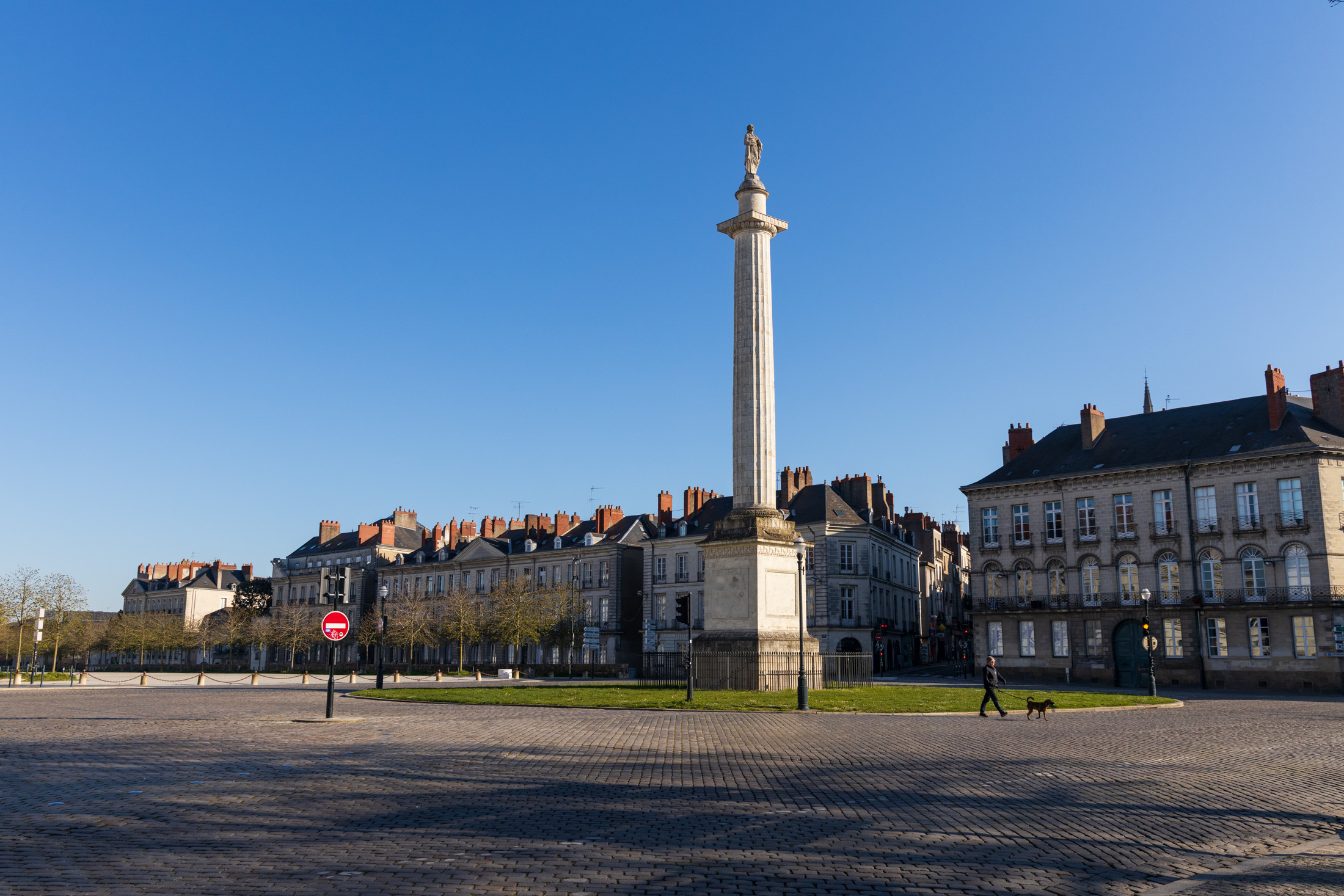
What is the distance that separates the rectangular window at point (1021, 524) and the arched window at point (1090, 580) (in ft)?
11.2

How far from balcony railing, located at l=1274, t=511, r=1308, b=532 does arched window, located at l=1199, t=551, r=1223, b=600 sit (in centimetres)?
314

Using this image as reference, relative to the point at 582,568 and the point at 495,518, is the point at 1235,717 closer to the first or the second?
the point at 582,568

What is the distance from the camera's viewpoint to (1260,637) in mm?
46250

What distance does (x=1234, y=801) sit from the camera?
11281 mm

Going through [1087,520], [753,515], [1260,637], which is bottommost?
[1260,637]

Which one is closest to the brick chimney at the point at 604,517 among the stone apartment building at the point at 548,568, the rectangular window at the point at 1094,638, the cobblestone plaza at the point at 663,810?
the stone apartment building at the point at 548,568

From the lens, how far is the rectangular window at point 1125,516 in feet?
169

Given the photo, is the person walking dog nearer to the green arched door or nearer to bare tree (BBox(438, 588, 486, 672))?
the green arched door

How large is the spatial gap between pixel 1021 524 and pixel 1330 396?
16.3 m

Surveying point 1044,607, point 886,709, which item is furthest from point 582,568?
point 886,709

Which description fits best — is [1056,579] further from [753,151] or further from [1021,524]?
[753,151]

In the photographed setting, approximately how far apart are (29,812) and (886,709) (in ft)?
63.5

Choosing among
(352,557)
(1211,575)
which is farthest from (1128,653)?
(352,557)

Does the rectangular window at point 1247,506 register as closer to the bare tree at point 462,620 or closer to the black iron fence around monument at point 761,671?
the black iron fence around monument at point 761,671
